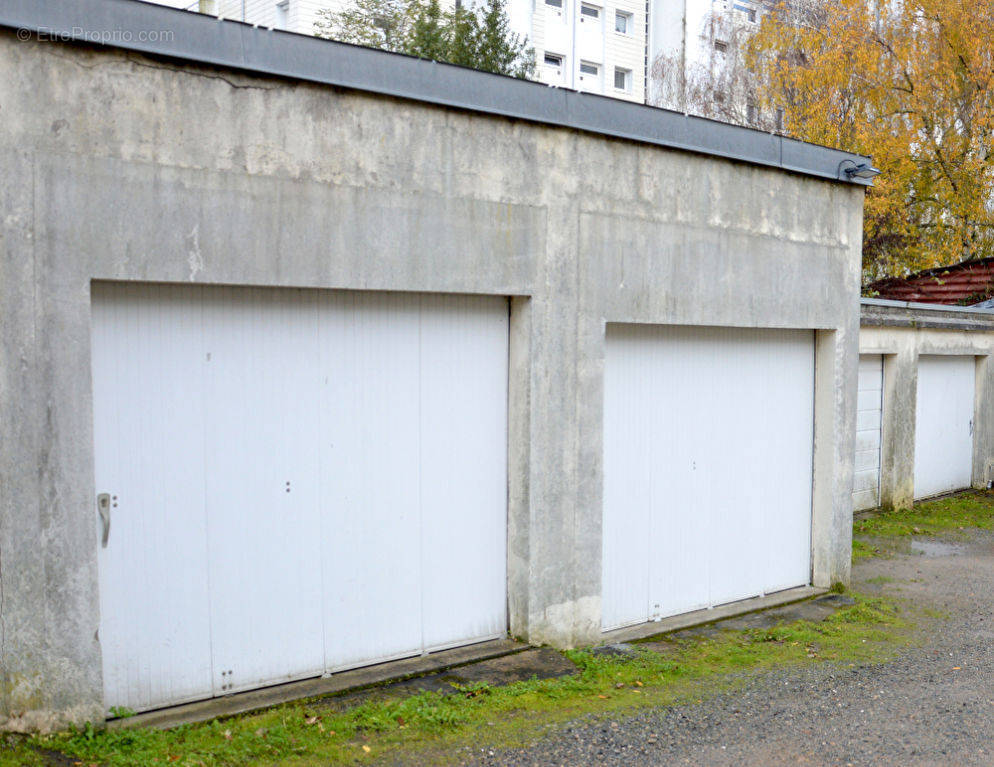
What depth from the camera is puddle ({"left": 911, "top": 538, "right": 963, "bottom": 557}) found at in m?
10.8

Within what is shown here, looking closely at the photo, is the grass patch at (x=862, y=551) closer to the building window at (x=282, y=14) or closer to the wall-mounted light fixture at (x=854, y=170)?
the wall-mounted light fixture at (x=854, y=170)

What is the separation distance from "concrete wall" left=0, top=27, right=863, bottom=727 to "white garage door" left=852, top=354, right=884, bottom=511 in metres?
4.89

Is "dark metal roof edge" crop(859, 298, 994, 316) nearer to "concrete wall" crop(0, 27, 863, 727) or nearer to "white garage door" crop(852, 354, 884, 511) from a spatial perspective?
"white garage door" crop(852, 354, 884, 511)

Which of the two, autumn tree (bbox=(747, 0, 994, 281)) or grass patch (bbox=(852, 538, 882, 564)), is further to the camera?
autumn tree (bbox=(747, 0, 994, 281))

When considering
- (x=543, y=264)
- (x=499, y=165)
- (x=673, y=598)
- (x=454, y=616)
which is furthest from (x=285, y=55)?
(x=673, y=598)

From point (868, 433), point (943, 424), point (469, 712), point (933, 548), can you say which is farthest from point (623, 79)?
point (469, 712)

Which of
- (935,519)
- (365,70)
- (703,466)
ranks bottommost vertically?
(935,519)

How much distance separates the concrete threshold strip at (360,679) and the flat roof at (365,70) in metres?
3.41

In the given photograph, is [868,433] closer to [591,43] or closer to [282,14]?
[282,14]

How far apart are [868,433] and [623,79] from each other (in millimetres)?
28066

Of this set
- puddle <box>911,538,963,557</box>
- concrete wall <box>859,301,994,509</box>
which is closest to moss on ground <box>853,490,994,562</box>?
puddle <box>911,538,963,557</box>

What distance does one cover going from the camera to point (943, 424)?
14758 mm

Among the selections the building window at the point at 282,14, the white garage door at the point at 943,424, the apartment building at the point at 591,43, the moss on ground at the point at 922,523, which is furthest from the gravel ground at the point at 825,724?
the apartment building at the point at 591,43

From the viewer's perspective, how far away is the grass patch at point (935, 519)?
1205 centimetres
